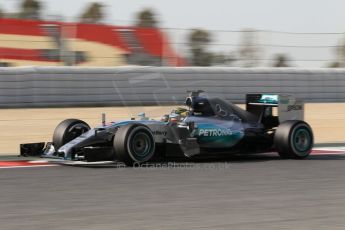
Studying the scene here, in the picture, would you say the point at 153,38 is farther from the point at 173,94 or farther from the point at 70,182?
Answer: the point at 70,182

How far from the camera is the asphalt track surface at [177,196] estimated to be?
5375 millimetres

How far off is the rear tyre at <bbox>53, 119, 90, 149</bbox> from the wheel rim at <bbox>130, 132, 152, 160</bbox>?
1.22 metres

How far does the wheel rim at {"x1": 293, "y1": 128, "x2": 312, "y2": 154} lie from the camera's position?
9.77 meters

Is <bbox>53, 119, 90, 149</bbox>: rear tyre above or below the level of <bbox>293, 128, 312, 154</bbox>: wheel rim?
above

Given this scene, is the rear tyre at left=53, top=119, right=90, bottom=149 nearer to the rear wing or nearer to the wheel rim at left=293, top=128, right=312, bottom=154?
the rear wing

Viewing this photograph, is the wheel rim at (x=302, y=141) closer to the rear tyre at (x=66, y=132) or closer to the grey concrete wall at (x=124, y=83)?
the rear tyre at (x=66, y=132)

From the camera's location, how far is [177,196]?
6578mm

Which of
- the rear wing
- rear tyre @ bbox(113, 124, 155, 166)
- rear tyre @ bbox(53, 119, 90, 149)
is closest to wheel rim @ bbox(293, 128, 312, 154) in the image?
the rear wing

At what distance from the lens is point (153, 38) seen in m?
19.2

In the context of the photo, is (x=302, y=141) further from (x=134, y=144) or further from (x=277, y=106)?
(x=134, y=144)

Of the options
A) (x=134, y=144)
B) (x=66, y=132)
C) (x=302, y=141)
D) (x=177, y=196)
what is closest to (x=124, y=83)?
(x=66, y=132)

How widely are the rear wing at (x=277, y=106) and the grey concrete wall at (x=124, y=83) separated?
371 centimetres

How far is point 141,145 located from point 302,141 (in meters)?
2.50

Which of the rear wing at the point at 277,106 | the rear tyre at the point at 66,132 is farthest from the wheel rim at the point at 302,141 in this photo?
the rear tyre at the point at 66,132
